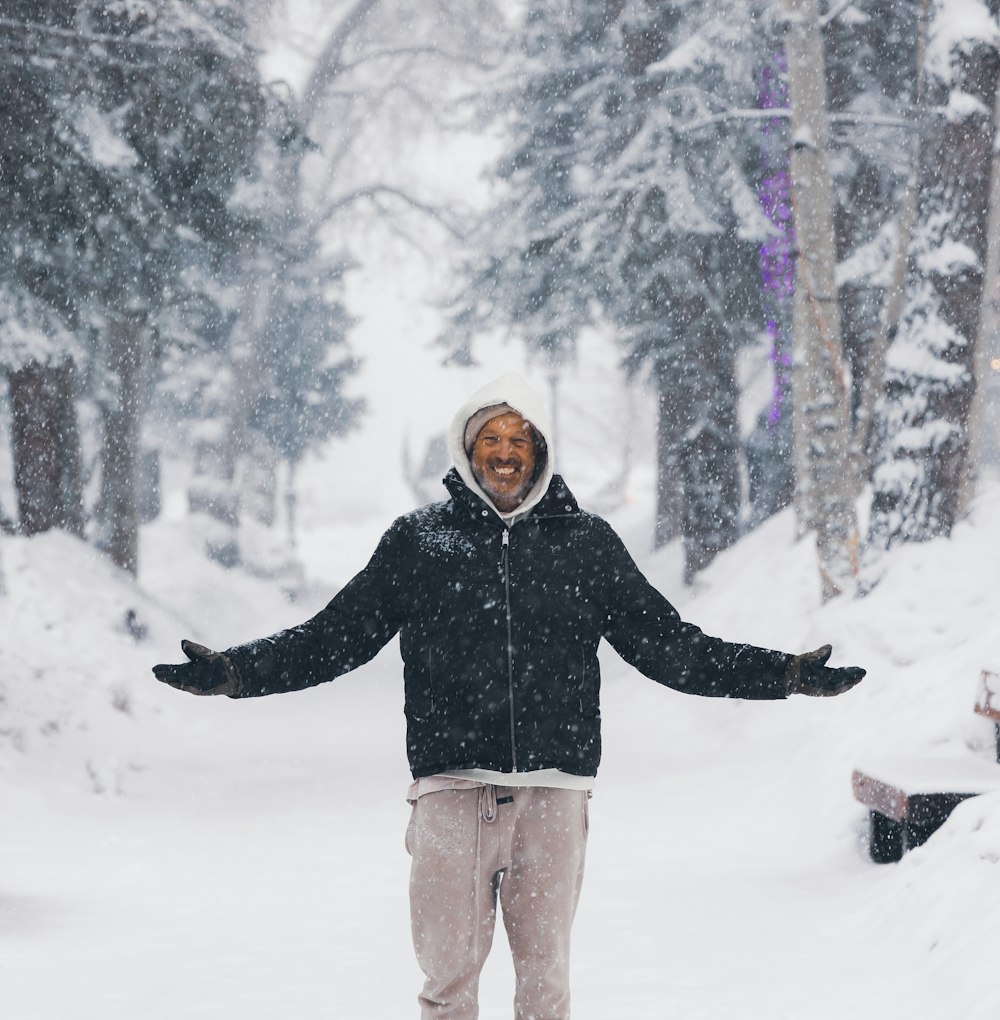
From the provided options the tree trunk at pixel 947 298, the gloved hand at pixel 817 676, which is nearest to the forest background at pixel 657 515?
the tree trunk at pixel 947 298

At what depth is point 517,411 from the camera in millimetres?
3994

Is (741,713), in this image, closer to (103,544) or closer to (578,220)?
(578,220)

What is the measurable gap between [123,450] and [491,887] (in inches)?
723

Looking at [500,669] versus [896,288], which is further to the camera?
[896,288]

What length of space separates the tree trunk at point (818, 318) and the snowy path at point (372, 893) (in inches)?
74.2

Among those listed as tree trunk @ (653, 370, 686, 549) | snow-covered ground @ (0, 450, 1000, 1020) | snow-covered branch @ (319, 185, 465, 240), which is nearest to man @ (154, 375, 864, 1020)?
snow-covered ground @ (0, 450, 1000, 1020)

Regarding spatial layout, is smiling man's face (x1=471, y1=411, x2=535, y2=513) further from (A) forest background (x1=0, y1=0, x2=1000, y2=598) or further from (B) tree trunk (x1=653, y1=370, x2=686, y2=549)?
(B) tree trunk (x1=653, y1=370, x2=686, y2=549)

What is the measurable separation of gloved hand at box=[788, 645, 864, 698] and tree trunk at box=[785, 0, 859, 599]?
370 inches

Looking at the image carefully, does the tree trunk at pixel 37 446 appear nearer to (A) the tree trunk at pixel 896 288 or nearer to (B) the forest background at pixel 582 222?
(B) the forest background at pixel 582 222

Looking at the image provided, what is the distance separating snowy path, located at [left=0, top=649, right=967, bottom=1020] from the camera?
5.84 metres

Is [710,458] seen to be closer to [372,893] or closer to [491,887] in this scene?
[372,893]

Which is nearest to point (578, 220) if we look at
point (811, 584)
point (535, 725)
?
point (811, 584)

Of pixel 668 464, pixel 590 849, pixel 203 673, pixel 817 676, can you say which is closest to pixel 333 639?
pixel 203 673

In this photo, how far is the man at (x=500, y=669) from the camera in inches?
150
